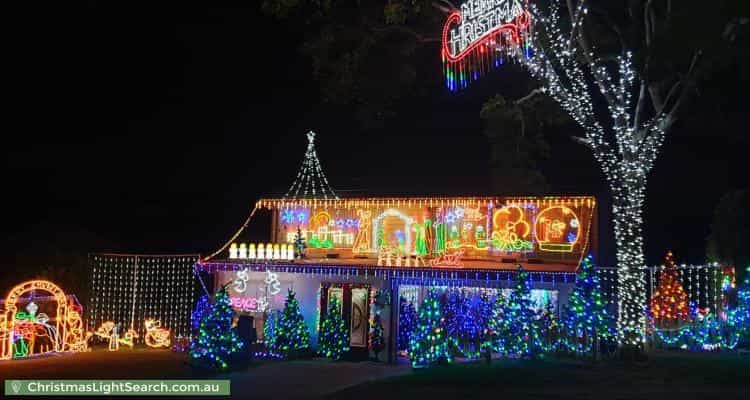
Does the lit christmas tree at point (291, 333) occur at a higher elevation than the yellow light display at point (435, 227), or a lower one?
lower

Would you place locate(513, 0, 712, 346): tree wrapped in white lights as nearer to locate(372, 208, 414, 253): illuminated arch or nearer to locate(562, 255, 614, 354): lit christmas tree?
locate(562, 255, 614, 354): lit christmas tree

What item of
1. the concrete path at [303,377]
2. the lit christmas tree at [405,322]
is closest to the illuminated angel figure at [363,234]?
the lit christmas tree at [405,322]

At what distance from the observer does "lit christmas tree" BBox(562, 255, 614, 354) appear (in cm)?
1442

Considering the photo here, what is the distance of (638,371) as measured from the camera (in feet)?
43.1

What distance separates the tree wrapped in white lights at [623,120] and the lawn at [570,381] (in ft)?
5.57

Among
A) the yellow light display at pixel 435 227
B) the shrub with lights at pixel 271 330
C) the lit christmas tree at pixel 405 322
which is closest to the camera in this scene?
the yellow light display at pixel 435 227

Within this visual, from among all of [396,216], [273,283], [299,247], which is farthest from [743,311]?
[273,283]

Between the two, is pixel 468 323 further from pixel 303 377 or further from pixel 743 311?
pixel 743 311

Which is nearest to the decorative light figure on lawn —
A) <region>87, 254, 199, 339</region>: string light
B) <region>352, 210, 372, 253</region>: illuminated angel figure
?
<region>352, 210, 372, 253</region>: illuminated angel figure

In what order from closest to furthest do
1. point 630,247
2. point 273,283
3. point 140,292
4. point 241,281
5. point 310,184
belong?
point 630,247 < point 273,283 < point 241,281 < point 140,292 < point 310,184

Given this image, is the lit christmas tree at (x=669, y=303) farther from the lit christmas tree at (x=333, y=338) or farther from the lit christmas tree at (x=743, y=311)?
the lit christmas tree at (x=333, y=338)

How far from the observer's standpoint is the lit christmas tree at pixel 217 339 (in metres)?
14.7

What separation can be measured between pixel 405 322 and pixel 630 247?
538 centimetres

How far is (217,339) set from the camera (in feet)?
48.3
